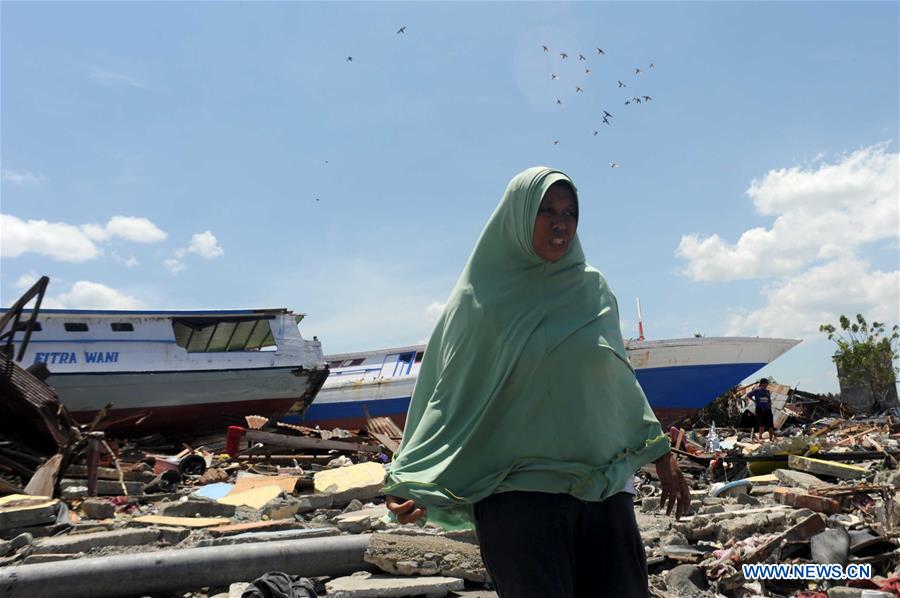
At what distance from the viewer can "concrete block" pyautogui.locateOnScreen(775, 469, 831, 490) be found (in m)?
6.30

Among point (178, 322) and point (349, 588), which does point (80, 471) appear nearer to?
point (349, 588)

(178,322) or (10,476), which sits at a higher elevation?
(178,322)

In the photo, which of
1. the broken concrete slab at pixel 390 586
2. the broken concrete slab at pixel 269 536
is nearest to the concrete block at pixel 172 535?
the broken concrete slab at pixel 269 536

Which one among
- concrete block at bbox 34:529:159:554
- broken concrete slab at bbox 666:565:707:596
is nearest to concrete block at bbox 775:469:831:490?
broken concrete slab at bbox 666:565:707:596

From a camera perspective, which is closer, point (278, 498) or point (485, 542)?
point (485, 542)

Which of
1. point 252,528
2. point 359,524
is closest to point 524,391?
point 359,524

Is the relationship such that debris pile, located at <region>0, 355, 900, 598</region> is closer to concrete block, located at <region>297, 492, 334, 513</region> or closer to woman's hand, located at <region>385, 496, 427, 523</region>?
concrete block, located at <region>297, 492, 334, 513</region>

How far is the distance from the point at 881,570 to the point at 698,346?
14151 millimetres

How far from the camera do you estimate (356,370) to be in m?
20.4

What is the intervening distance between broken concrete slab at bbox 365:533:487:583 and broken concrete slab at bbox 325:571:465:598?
67 millimetres

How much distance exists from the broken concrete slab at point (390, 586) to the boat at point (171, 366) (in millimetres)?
12633

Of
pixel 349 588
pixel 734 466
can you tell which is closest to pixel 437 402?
pixel 349 588

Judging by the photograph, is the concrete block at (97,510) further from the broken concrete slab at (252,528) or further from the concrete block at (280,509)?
the broken concrete slab at (252,528)

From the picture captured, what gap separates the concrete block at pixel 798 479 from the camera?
6.30m
